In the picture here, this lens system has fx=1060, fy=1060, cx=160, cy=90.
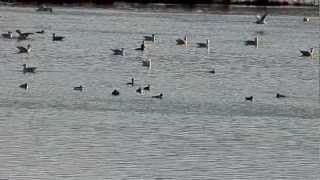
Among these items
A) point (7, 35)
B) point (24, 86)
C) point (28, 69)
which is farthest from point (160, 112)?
point (7, 35)

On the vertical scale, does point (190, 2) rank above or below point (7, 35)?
below

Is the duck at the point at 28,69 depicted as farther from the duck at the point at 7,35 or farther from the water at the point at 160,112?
the duck at the point at 7,35

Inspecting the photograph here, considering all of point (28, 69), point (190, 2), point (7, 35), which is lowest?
point (190, 2)

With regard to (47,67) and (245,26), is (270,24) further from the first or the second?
(47,67)

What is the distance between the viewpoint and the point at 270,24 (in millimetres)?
46031

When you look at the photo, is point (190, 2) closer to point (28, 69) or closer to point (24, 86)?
point (28, 69)

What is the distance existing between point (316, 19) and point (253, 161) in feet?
121

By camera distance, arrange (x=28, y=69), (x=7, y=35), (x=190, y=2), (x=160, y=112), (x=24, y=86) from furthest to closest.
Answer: (x=190, y=2) → (x=7, y=35) → (x=28, y=69) → (x=24, y=86) → (x=160, y=112)

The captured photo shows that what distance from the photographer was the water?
14047mm

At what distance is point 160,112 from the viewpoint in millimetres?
18734

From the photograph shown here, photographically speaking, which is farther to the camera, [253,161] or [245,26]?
[245,26]

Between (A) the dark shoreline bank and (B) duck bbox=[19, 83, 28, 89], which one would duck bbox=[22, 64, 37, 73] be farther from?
(A) the dark shoreline bank

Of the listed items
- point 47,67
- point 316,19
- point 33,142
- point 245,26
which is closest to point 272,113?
point 33,142

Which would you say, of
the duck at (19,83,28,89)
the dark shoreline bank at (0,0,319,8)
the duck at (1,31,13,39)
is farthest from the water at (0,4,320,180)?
the dark shoreline bank at (0,0,319,8)
